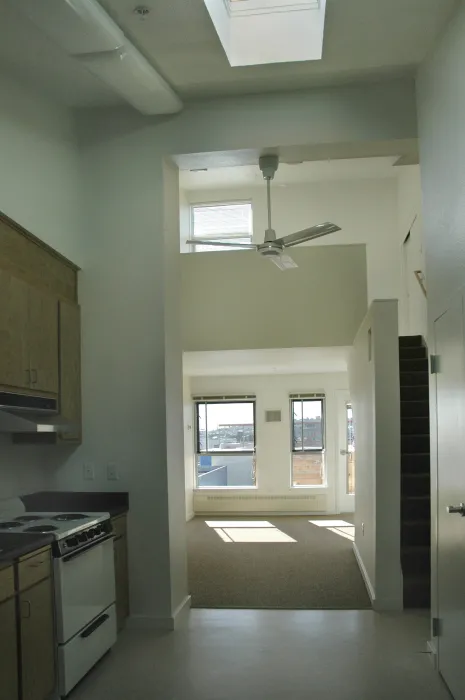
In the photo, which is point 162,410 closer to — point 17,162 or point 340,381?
point 17,162

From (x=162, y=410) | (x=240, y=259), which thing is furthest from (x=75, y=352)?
(x=240, y=259)

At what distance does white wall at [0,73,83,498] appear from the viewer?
12.2 feet

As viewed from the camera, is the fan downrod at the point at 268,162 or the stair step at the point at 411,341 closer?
the fan downrod at the point at 268,162

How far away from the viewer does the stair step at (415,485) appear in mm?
5461

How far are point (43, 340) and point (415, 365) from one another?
170 inches

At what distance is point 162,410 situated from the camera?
14.4 ft

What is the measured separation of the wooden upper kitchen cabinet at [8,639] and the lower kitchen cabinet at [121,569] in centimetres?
136

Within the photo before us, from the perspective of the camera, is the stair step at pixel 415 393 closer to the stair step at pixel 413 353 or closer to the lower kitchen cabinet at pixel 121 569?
the stair step at pixel 413 353

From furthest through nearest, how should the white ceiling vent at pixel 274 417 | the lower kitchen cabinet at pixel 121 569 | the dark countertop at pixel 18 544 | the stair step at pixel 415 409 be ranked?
the white ceiling vent at pixel 274 417 → the stair step at pixel 415 409 → the lower kitchen cabinet at pixel 121 569 → the dark countertop at pixel 18 544

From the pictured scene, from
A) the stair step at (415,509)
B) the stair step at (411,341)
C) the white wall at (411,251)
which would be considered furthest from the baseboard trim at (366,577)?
the white wall at (411,251)

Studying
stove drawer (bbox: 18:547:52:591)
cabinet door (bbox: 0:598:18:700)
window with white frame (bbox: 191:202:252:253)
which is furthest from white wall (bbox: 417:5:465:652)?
window with white frame (bbox: 191:202:252:253)

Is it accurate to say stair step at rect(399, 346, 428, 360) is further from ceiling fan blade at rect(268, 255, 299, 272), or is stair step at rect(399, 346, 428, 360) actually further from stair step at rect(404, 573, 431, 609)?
stair step at rect(404, 573, 431, 609)

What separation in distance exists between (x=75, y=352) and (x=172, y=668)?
84.3 inches

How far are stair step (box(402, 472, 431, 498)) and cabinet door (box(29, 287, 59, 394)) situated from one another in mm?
3153
